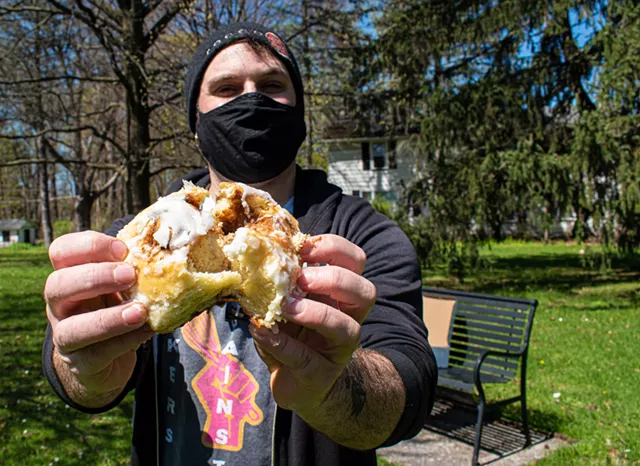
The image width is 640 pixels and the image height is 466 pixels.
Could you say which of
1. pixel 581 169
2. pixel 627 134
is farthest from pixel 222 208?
pixel 627 134

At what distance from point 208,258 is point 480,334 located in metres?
5.47

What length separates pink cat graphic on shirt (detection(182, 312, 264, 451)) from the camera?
2.27 m

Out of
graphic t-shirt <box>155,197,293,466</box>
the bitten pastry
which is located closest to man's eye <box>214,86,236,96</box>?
graphic t-shirt <box>155,197,293,466</box>

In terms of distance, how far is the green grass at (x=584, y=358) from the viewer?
5.66 m

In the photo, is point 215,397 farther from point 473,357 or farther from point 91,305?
point 473,357

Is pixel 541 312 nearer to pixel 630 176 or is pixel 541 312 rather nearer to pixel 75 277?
pixel 630 176

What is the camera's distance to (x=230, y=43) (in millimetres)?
2564

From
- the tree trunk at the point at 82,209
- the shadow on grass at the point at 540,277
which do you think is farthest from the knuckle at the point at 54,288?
the tree trunk at the point at 82,209

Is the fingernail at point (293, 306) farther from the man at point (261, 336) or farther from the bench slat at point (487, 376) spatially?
the bench slat at point (487, 376)

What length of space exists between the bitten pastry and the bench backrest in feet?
16.4

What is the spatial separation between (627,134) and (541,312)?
13.2ft

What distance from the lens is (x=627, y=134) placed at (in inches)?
429

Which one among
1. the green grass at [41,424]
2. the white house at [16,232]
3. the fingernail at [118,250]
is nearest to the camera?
the fingernail at [118,250]

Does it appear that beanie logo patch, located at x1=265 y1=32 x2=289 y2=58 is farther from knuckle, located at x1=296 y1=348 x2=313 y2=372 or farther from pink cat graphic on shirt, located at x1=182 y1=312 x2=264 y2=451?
knuckle, located at x1=296 y1=348 x2=313 y2=372
